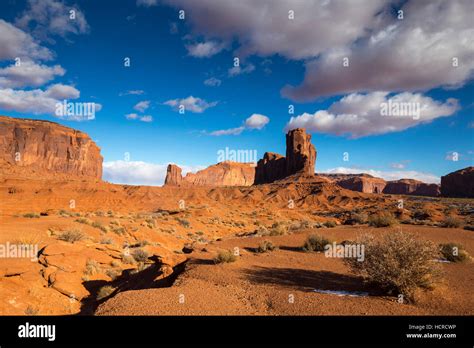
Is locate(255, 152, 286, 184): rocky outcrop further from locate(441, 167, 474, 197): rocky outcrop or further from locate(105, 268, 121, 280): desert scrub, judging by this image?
locate(105, 268, 121, 280): desert scrub

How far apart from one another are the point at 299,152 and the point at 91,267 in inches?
4104

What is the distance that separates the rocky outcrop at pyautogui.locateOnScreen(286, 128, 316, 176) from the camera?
10762cm

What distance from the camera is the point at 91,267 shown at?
40.0 feet

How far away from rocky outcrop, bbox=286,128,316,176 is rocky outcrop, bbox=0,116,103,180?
8345cm

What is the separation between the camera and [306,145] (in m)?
113

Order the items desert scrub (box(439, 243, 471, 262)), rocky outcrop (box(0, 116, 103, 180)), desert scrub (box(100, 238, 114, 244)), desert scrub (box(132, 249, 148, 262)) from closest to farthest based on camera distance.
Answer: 1. desert scrub (box(439, 243, 471, 262))
2. desert scrub (box(132, 249, 148, 262))
3. desert scrub (box(100, 238, 114, 244))
4. rocky outcrop (box(0, 116, 103, 180))

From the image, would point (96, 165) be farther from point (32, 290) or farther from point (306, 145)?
point (32, 290)

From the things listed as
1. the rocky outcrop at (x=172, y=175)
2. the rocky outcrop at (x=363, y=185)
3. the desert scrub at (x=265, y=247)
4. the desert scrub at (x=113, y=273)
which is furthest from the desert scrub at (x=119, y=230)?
the rocky outcrop at (x=363, y=185)

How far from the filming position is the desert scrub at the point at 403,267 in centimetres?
680

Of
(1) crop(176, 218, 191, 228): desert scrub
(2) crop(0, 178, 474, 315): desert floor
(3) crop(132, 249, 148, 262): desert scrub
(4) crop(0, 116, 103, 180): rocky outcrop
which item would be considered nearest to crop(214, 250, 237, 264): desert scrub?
(2) crop(0, 178, 474, 315): desert floor

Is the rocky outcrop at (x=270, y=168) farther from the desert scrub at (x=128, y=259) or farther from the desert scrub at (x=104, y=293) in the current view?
the desert scrub at (x=104, y=293)

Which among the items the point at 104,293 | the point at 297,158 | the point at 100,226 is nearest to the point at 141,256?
the point at 104,293
